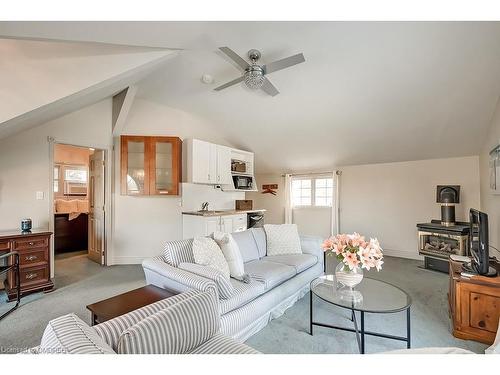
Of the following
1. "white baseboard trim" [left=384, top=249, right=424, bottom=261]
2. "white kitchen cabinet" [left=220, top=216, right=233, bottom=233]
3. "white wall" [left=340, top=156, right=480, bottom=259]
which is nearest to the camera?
"white wall" [left=340, top=156, right=480, bottom=259]

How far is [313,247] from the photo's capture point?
3.25m

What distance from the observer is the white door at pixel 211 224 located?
4.02 meters

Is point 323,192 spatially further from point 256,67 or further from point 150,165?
point 256,67

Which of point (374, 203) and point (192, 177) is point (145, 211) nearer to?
point (192, 177)

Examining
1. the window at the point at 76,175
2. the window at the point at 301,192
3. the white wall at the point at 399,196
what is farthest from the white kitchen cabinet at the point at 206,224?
the window at the point at 76,175

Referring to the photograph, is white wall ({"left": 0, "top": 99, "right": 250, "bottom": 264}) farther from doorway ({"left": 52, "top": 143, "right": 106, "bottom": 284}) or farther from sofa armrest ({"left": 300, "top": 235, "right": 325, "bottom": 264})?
sofa armrest ({"left": 300, "top": 235, "right": 325, "bottom": 264})

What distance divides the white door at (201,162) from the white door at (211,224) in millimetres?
736

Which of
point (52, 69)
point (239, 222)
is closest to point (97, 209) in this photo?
point (239, 222)

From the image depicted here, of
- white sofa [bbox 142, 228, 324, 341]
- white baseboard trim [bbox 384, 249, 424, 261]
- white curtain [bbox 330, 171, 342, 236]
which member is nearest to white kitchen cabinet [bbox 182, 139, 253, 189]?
white sofa [bbox 142, 228, 324, 341]

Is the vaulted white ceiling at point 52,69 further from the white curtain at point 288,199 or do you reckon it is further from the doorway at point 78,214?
the white curtain at point 288,199

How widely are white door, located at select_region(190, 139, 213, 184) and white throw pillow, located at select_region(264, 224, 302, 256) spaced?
1.70m

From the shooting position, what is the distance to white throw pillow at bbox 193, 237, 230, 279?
2.06 meters

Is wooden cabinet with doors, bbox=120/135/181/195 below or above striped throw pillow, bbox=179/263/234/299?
above

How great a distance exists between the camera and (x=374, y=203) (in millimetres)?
5043
